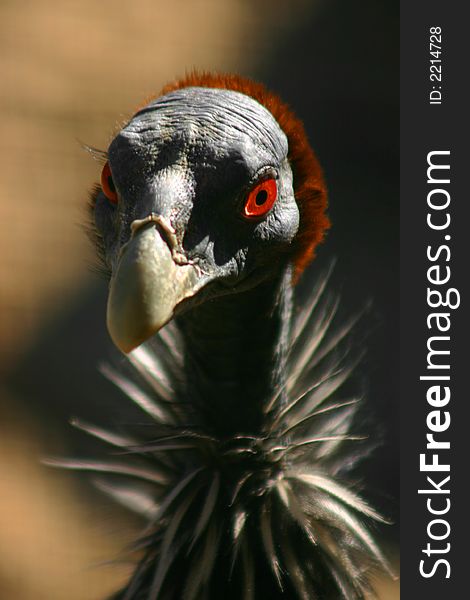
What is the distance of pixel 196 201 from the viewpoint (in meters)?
1.47

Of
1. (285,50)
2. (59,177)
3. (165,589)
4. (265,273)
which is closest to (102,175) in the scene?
(265,273)

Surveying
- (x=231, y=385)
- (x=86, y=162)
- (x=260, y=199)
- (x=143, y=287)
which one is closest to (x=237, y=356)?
(x=231, y=385)

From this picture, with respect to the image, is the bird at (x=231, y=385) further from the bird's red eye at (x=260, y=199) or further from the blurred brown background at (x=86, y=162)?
the blurred brown background at (x=86, y=162)

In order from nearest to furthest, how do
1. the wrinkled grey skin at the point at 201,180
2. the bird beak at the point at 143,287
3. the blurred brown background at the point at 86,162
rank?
the bird beak at the point at 143,287, the wrinkled grey skin at the point at 201,180, the blurred brown background at the point at 86,162

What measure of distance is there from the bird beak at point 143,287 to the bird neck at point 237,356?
12.9 inches

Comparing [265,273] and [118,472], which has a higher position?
[265,273]

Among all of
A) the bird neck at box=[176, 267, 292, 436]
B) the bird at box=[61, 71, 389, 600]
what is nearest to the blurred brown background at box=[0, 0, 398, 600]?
the bird at box=[61, 71, 389, 600]

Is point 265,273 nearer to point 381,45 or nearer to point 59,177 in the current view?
point 59,177

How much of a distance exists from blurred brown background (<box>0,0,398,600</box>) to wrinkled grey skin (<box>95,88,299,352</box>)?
1.74 meters

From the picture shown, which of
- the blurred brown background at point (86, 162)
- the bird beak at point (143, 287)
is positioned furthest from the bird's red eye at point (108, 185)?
the blurred brown background at point (86, 162)

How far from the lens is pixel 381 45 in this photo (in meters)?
4.11

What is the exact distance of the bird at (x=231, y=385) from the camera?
149cm

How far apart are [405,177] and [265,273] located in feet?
2.31

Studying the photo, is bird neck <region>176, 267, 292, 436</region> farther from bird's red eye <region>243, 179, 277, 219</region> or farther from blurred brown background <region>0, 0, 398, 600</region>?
blurred brown background <region>0, 0, 398, 600</region>
